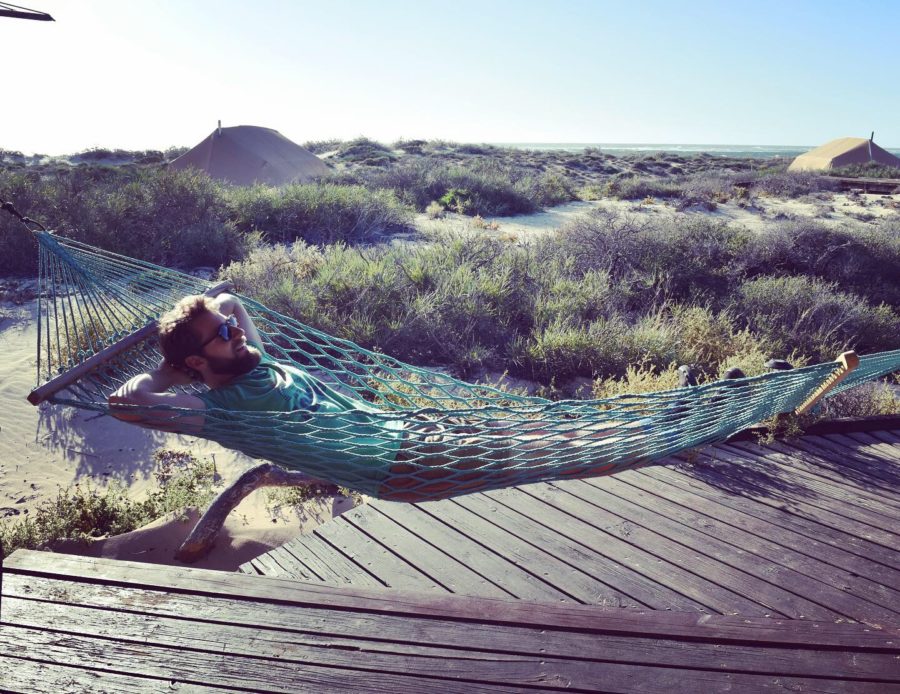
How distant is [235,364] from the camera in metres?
1.84

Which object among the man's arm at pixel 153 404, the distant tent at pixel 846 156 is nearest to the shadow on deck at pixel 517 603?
the man's arm at pixel 153 404

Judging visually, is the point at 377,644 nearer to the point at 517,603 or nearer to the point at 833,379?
the point at 517,603

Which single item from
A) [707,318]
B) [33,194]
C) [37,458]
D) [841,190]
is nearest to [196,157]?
[33,194]

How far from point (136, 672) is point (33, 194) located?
7.12 meters

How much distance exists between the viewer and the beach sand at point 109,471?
2.50 metres

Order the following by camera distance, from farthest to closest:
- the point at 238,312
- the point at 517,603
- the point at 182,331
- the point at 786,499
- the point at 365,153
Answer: the point at 365,153 < the point at 238,312 < the point at 786,499 < the point at 182,331 < the point at 517,603

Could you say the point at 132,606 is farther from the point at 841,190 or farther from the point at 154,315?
the point at 841,190

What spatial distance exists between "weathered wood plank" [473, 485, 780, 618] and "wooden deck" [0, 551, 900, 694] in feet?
0.66

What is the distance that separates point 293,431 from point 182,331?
0.44 meters

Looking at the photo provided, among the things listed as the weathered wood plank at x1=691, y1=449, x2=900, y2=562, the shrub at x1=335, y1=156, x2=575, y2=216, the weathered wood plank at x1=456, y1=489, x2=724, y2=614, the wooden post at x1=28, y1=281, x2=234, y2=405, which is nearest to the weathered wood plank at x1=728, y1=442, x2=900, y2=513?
the weathered wood plank at x1=691, y1=449, x2=900, y2=562

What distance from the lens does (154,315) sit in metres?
2.77

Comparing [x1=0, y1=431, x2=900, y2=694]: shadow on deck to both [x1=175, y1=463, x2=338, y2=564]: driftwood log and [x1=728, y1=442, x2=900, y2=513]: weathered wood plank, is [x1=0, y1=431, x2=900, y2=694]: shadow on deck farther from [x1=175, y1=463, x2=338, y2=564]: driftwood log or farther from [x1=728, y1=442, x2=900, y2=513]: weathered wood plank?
[x1=175, y1=463, x2=338, y2=564]: driftwood log

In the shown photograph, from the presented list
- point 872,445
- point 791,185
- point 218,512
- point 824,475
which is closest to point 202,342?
point 218,512

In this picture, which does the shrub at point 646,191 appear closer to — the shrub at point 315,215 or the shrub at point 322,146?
the shrub at point 315,215
